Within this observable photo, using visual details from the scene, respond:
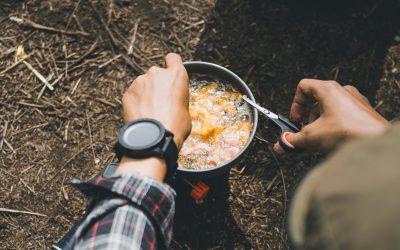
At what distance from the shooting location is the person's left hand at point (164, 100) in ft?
4.73

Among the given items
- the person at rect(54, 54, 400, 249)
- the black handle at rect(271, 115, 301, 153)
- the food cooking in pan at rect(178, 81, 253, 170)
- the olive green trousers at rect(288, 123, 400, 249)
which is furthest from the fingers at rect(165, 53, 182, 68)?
the olive green trousers at rect(288, 123, 400, 249)

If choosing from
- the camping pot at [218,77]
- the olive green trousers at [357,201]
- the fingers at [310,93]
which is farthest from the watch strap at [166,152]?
the olive green trousers at [357,201]

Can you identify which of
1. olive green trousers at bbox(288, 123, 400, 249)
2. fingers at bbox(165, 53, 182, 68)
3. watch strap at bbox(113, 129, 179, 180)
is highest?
olive green trousers at bbox(288, 123, 400, 249)

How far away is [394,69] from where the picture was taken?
2.52m

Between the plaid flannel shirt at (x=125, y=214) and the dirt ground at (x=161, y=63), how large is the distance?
969mm

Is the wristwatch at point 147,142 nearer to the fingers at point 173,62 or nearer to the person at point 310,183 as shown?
the person at point 310,183

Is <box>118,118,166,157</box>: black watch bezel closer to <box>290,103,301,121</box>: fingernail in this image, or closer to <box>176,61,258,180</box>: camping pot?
<box>176,61,258,180</box>: camping pot

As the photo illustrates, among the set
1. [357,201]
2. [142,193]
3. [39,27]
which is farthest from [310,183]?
[39,27]

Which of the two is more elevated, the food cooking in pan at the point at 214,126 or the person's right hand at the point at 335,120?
the person's right hand at the point at 335,120

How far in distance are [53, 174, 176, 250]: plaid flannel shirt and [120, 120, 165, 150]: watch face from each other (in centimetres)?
13

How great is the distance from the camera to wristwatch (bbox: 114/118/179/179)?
1.31 meters

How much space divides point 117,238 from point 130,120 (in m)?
0.47

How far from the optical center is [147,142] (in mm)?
1323

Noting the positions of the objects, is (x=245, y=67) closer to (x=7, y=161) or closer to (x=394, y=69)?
(x=394, y=69)
